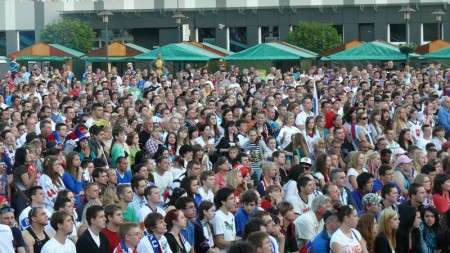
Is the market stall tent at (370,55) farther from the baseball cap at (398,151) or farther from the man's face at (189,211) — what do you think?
the man's face at (189,211)

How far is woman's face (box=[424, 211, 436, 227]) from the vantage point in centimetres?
1371

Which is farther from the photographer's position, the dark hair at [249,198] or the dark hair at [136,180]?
the dark hair at [136,180]

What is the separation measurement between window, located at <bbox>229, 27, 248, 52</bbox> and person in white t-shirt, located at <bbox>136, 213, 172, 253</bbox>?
56.0m

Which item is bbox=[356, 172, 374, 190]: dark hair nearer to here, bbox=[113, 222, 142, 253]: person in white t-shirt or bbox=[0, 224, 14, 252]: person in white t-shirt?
bbox=[113, 222, 142, 253]: person in white t-shirt

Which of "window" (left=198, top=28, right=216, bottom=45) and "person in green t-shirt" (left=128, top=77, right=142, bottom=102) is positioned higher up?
"window" (left=198, top=28, right=216, bottom=45)

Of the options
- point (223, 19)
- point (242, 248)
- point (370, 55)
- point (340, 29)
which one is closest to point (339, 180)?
point (242, 248)

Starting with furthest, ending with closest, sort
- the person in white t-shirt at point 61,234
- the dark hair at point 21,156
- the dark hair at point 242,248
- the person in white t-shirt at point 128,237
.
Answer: the dark hair at point 21,156, the person in white t-shirt at point 61,234, the person in white t-shirt at point 128,237, the dark hair at point 242,248

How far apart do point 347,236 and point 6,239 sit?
136 inches

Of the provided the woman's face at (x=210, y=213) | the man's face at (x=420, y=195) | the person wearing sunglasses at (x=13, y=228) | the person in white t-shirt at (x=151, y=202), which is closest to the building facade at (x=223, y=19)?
the man's face at (x=420, y=195)

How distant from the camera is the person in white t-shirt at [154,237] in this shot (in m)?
12.1

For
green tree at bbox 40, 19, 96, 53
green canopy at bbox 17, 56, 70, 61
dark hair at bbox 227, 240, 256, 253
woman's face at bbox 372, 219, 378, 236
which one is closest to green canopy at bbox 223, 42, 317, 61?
green canopy at bbox 17, 56, 70, 61

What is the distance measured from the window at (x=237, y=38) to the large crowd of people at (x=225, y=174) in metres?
41.6

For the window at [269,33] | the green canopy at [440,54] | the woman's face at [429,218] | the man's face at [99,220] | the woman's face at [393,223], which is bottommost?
the woman's face at [429,218]

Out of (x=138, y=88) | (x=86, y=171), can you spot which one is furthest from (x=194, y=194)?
(x=138, y=88)
